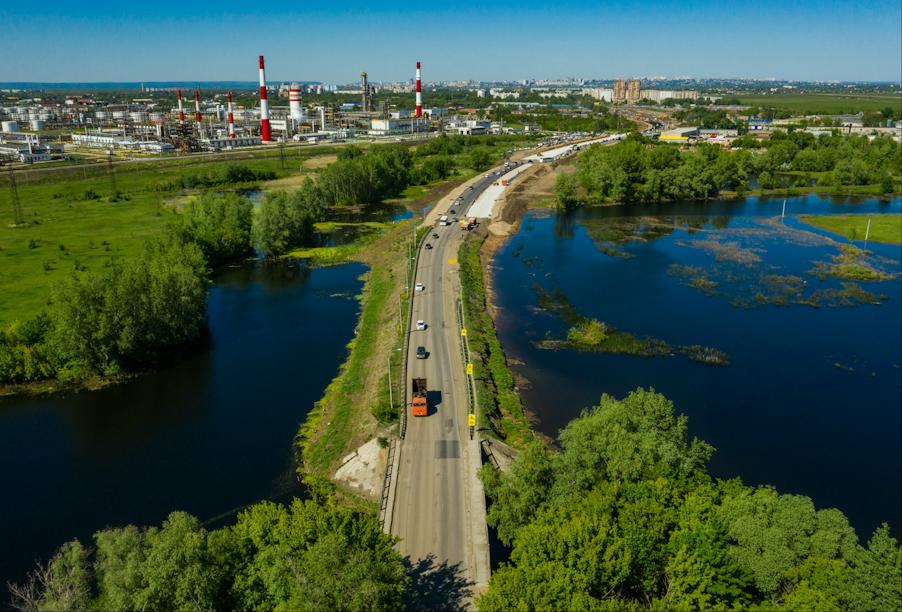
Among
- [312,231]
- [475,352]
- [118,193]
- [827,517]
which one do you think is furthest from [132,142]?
[827,517]

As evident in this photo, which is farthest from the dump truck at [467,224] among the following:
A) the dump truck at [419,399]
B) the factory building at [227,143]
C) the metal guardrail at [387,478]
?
the factory building at [227,143]

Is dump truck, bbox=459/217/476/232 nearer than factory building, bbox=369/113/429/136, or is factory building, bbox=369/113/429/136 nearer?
dump truck, bbox=459/217/476/232

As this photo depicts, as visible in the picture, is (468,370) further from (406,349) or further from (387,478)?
(387,478)

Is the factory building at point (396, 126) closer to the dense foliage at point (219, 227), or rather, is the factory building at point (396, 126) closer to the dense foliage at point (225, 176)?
the dense foliage at point (225, 176)

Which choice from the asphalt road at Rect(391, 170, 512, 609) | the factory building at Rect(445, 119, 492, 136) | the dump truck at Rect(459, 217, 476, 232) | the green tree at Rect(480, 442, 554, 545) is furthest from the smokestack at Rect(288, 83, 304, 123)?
the green tree at Rect(480, 442, 554, 545)

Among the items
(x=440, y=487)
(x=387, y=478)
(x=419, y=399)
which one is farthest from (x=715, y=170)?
(x=387, y=478)

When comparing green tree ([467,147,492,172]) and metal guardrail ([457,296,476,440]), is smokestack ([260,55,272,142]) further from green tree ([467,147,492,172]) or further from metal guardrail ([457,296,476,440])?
metal guardrail ([457,296,476,440])

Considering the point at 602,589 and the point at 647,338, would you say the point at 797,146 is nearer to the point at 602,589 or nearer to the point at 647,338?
the point at 647,338
